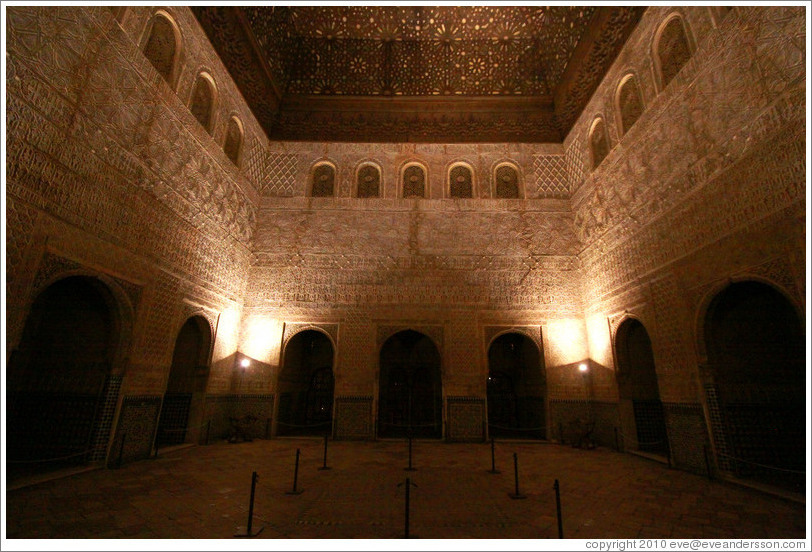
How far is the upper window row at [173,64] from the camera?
6.12 m

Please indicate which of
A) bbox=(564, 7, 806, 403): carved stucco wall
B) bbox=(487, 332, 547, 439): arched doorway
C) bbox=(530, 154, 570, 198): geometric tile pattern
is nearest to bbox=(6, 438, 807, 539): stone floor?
bbox=(564, 7, 806, 403): carved stucco wall

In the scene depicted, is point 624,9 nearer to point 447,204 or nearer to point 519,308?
point 447,204

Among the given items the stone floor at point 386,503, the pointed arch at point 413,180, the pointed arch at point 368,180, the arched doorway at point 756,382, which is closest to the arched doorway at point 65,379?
the stone floor at point 386,503

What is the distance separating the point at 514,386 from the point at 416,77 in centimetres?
967

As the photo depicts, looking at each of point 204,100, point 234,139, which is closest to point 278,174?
point 234,139

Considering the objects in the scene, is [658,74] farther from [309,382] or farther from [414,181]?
[309,382]

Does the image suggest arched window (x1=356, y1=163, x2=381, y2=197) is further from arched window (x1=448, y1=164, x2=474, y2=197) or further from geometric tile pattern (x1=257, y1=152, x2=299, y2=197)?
arched window (x1=448, y1=164, x2=474, y2=197)

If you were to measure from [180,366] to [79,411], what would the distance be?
86.5 inches

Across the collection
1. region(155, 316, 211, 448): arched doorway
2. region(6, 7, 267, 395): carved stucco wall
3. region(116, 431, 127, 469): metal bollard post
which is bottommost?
region(116, 431, 127, 469): metal bollard post

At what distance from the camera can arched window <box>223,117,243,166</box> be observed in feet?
28.1

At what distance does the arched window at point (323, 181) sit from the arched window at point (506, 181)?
4.58 meters

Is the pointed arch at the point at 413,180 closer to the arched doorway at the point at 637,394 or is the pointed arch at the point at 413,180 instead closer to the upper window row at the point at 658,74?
the upper window row at the point at 658,74

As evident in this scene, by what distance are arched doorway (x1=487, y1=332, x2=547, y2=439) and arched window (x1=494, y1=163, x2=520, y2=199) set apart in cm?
387

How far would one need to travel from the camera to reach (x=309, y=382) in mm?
11141
